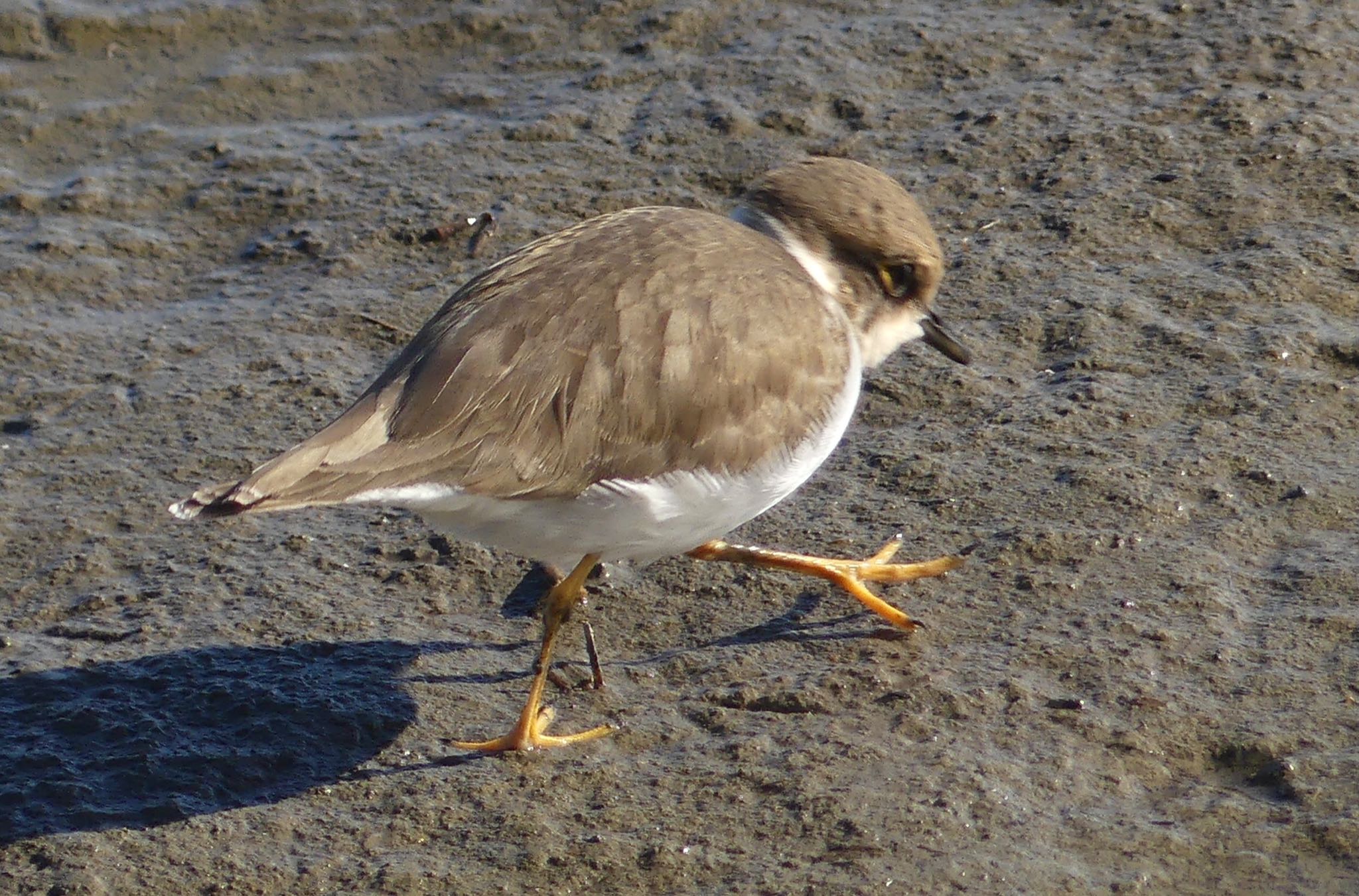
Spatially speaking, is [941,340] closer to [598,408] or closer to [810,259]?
[810,259]

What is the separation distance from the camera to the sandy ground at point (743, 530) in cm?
458

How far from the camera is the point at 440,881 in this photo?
4.41 m

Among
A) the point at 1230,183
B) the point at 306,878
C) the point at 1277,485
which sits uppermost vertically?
the point at 1230,183

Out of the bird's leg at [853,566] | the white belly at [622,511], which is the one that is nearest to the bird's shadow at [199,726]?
the bird's leg at [853,566]

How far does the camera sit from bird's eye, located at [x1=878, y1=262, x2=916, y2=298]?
5355 millimetres

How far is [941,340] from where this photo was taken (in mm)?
5617

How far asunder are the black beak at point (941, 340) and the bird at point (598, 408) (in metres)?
0.43

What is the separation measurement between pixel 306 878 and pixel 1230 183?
501 centimetres

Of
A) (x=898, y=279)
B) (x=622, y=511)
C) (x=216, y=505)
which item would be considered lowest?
(x=622, y=511)

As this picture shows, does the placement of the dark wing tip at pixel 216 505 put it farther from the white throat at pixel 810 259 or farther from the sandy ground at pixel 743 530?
the white throat at pixel 810 259

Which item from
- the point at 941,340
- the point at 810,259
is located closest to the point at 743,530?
the point at 941,340

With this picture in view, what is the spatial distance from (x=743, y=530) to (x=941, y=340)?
1029 millimetres

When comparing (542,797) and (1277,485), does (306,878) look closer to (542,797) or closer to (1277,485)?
(542,797)

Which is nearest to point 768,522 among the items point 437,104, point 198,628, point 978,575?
point 978,575
